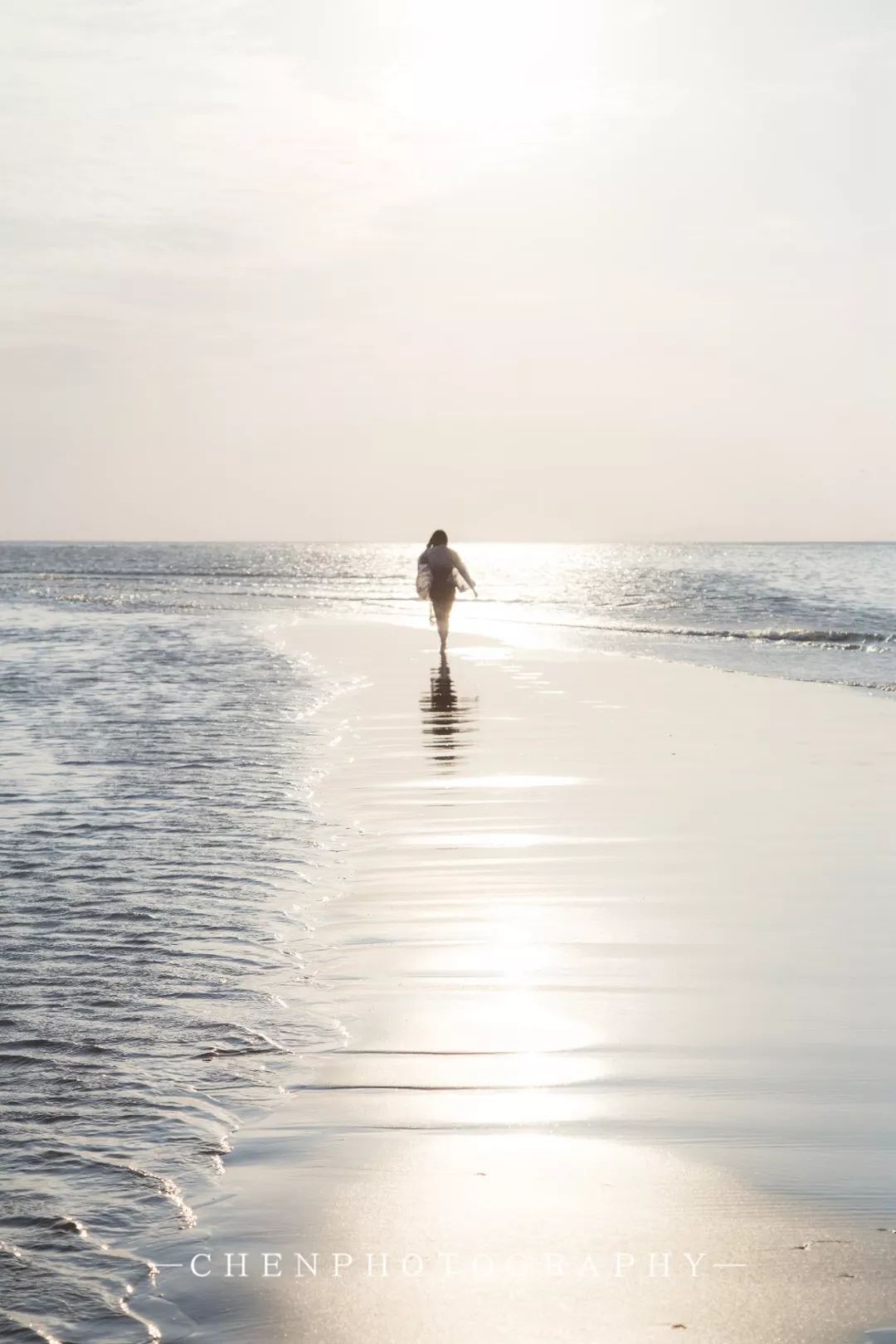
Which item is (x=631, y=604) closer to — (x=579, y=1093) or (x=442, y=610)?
(x=442, y=610)

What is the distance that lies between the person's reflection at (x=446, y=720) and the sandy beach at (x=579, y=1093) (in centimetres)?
234

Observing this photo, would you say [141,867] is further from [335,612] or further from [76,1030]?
[335,612]

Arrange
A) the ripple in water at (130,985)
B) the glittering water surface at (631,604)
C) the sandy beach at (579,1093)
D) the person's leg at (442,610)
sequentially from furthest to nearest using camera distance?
the glittering water surface at (631,604) < the person's leg at (442,610) < the ripple in water at (130,985) < the sandy beach at (579,1093)

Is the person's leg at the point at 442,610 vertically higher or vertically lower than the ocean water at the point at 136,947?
higher

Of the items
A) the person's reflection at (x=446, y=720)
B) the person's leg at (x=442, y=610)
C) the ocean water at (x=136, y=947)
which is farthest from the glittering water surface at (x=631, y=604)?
the ocean water at (x=136, y=947)

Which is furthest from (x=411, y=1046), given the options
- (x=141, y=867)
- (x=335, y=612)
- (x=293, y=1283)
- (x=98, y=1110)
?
(x=335, y=612)

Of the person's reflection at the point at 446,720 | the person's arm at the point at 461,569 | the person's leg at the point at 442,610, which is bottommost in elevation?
the person's reflection at the point at 446,720

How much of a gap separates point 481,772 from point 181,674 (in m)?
9.76

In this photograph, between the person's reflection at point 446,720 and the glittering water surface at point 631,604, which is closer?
the person's reflection at point 446,720

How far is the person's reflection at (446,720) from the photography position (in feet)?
39.8

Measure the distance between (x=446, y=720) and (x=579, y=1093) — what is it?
1030 cm

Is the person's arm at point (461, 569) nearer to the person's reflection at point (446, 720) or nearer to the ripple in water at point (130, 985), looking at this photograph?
the person's reflection at point (446, 720)

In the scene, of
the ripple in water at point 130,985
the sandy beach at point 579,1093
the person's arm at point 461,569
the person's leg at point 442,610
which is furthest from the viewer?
the person's leg at point 442,610

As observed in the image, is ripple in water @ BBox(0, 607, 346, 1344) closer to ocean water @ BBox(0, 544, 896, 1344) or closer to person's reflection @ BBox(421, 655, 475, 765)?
ocean water @ BBox(0, 544, 896, 1344)
